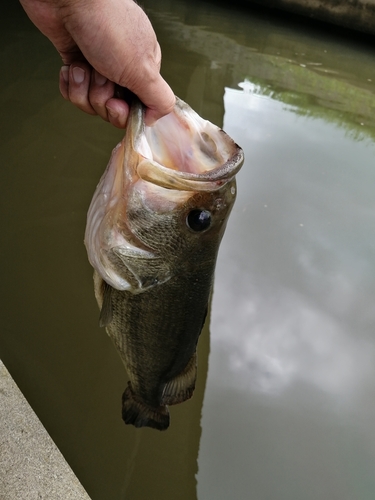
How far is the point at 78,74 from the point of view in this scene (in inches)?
41.9

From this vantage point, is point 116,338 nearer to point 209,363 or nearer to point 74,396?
point 74,396

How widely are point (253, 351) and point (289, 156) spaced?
6.81 feet

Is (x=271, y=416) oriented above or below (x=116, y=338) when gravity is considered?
below

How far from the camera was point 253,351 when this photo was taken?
2.44 m

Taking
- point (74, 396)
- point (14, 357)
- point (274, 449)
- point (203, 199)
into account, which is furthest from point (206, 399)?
point (203, 199)

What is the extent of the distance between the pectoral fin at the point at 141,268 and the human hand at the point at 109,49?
1.02ft

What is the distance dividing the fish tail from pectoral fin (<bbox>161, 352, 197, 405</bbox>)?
0.14ft

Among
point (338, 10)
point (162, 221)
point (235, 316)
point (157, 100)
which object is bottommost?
point (235, 316)

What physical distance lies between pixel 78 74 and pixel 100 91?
0.08 meters

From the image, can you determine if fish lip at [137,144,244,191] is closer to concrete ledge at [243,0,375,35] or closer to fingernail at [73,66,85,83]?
fingernail at [73,66,85,83]

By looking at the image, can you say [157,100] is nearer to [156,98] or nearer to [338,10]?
[156,98]

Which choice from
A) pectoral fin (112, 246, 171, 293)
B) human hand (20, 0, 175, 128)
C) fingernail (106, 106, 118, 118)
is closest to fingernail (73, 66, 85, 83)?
human hand (20, 0, 175, 128)

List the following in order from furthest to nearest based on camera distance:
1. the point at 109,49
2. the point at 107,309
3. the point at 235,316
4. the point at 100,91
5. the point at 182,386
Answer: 1. the point at 235,316
2. the point at 182,386
3. the point at 107,309
4. the point at 100,91
5. the point at 109,49

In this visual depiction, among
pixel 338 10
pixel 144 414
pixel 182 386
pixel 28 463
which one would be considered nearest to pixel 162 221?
pixel 182 386
